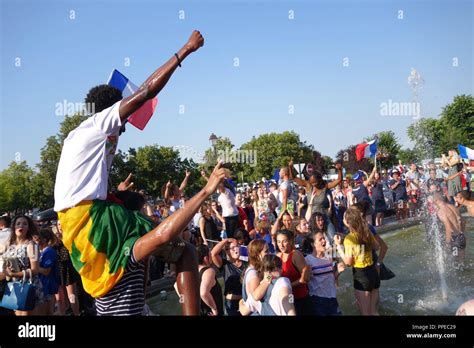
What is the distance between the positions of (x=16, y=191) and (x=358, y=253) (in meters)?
29.8

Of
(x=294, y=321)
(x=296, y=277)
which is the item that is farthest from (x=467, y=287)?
(x=294, y=321)

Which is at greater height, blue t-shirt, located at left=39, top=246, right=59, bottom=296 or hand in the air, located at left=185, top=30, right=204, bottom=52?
hand in the air, located at left=185, top=30, right=204, bottom=52

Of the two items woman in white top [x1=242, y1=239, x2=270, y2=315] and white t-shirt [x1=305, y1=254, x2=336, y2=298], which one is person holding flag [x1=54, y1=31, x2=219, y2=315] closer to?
woman in white top [x1=242, y1=239, x2=270, y2=315]

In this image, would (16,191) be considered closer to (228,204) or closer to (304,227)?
(228,204)

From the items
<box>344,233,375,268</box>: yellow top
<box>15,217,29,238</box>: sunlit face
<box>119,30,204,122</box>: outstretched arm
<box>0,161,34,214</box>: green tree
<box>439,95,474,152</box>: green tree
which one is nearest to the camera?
<box>119,30,204,122</box>: outstretched arm

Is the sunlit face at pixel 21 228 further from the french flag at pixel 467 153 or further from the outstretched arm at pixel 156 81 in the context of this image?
the french flag at pixel 467 153

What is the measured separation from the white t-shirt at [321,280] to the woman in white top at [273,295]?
0.57 meters

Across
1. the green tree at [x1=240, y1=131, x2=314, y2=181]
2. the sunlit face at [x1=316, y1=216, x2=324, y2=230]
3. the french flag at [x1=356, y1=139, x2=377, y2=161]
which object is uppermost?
the green tree at [x1=240, y1=131, x2=314, y2=181]

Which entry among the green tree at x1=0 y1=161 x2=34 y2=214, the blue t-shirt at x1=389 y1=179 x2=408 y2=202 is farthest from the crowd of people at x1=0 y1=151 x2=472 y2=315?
the green tree at x1=0 y1=161 x2=34 y2=214

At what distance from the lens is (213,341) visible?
140 inches

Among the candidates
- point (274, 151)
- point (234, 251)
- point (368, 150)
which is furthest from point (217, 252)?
point (274, 151)

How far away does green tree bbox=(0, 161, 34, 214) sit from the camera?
98.9 feet

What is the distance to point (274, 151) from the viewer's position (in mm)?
61969

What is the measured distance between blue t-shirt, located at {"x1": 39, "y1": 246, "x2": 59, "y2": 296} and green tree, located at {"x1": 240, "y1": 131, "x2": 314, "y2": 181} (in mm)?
49469
